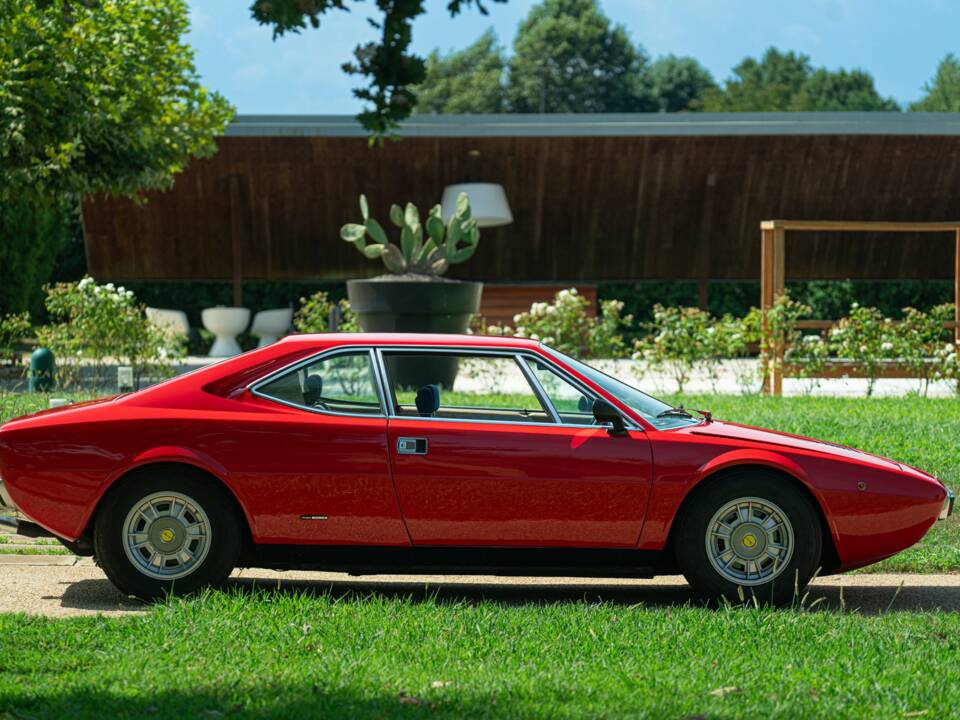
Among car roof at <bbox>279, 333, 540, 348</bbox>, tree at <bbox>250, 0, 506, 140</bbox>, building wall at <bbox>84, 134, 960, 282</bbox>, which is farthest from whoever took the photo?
building wall at <bbox>84, 134, 960, 282</bbox>

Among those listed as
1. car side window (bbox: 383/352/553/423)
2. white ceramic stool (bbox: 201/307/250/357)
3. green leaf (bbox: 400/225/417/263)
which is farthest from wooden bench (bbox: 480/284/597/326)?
green leaf (bbox: 400/225/417/263)

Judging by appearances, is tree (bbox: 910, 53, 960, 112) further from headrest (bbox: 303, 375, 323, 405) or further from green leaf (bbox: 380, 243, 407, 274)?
headrest (bbox: 303, 375, 323, 405)

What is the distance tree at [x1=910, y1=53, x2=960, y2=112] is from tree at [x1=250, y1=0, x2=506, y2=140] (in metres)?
79.7

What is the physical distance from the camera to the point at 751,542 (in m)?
5.75

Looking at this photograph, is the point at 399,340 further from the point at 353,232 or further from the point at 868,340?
the point at 353,232

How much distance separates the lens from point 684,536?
5.73 m

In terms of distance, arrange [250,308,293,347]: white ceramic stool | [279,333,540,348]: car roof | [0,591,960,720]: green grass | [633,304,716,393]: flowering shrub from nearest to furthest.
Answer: [0,591,960,720]: green grass, [279,333,540,348]: car roof, [633,304,716,393]: flowering shrub, [250,308,293,347]: white ceramic stool

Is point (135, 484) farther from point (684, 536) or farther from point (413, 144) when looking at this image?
point (413, 144)

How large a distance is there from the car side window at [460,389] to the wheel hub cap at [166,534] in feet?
3.35

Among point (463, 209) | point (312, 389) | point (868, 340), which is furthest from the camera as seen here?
point (463, 209)

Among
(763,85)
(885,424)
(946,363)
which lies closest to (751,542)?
(885,424)

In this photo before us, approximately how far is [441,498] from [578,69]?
64394mm

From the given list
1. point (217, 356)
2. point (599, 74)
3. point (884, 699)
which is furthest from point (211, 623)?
A: point (599, 74)

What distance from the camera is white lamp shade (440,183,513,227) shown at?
69.2 ft
